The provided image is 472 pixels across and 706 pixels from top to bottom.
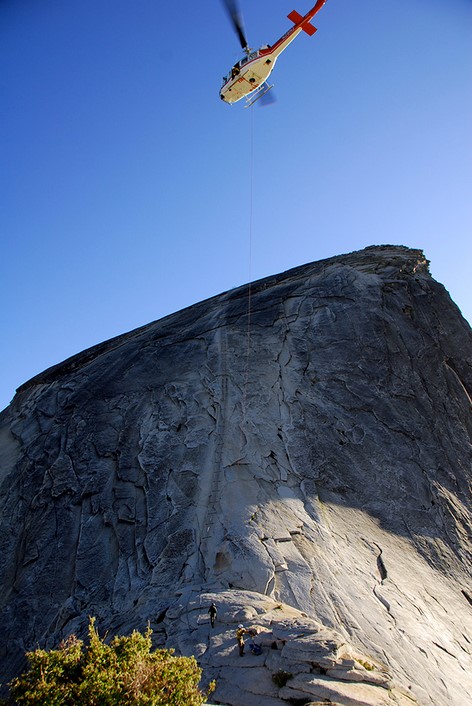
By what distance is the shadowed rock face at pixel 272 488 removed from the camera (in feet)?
37.3

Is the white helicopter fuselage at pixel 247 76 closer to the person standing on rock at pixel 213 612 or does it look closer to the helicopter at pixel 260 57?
the helicopter at pixel 260 57

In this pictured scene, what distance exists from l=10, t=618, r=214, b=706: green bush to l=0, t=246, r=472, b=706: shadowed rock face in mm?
2018

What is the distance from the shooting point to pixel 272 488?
15406 mm

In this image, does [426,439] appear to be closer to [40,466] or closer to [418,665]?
[418,665]

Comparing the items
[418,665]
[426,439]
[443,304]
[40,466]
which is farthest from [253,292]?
[418,665]

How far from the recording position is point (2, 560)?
16609mm

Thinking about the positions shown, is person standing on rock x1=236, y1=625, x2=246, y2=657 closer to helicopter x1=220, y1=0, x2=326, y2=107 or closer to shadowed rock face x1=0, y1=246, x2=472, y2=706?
shadowed rock face x1=0, y1=246, x2=472, y2=706

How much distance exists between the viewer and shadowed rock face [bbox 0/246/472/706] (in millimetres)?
11359

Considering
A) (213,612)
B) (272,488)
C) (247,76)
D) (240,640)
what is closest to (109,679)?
(240,640)

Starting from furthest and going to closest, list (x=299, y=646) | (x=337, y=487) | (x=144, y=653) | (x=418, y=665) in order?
(x=337, y=487), (x=418, y=665), (x=299, y=646), (x=144, y=653)

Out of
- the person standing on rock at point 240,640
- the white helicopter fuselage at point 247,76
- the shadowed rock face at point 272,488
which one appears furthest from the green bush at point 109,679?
the white helicopter fuselage at point 247,76

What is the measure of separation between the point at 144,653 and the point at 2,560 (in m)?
10.2

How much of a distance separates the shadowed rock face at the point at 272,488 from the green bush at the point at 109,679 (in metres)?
2.02

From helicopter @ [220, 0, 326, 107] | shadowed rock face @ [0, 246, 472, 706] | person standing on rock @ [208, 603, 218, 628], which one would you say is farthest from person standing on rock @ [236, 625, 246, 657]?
helicopter @ [220, 0, 326, 107]
